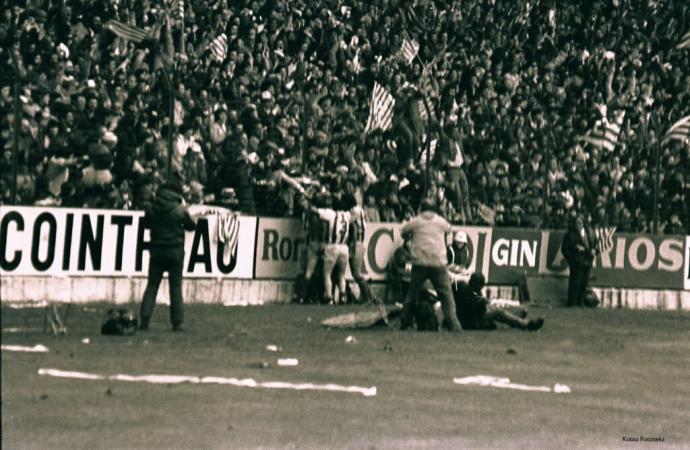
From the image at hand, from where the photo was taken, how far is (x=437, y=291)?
21000mm

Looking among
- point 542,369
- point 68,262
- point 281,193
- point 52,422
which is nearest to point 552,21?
point 281,193

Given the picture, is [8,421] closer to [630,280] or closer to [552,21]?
[630,280]

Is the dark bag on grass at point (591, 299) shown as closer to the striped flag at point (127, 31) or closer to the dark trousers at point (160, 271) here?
the striped flag at point (127, 31)

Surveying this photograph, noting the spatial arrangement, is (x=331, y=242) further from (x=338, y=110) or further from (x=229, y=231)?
(x=338, y=110)

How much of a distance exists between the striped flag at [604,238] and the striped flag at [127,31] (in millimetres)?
8766

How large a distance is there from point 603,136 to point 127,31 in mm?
9061

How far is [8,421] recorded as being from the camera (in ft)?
37.3

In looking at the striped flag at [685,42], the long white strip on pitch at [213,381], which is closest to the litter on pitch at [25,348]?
the long white strip on pitch at [213,381]

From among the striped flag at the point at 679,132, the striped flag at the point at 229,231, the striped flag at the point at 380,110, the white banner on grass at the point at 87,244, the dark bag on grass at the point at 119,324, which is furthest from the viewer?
the striped flag at the point at 679,132

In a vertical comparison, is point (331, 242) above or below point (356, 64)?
below

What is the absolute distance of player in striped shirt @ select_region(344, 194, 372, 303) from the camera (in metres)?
25.9

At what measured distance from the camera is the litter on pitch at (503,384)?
15461 mm

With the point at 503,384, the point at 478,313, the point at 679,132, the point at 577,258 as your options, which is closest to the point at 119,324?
the point at 503,384

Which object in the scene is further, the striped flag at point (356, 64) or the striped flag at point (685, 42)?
the striped flag at point (685, 42)
